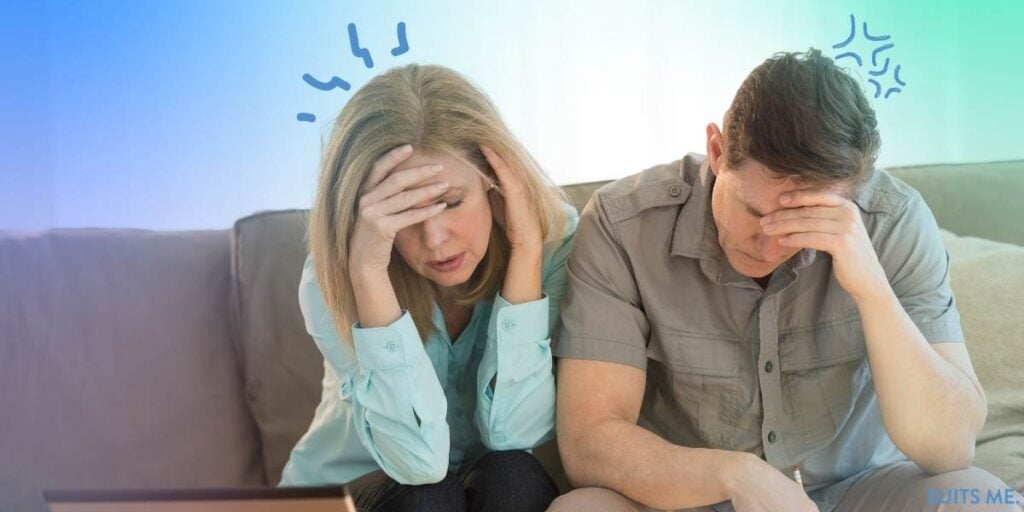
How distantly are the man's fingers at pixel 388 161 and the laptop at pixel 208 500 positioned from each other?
73cm

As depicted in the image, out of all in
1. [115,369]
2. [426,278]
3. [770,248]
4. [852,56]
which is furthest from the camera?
[852,56]

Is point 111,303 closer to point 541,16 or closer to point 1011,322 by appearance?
point 541,16

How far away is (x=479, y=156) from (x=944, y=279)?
2.39 feet

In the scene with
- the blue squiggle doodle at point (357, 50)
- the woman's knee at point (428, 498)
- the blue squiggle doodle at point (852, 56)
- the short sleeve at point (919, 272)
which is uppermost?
the blue squiggle doodle at point (357, 50)

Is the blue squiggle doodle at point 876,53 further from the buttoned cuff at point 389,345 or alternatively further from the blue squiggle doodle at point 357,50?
the buttoned cuff at point 389,345

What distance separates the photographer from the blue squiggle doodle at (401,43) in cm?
247

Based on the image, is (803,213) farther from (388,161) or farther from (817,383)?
(388,161)

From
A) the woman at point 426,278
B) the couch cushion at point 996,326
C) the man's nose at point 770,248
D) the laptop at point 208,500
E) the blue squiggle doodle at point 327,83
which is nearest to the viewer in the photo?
the laptop at point 208,500

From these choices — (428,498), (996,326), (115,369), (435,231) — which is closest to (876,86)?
(996,326)

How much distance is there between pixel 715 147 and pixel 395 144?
18.5 inches

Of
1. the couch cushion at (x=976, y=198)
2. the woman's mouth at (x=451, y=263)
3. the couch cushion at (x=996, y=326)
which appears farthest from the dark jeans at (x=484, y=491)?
the couch cushion at (x=976, y=198)

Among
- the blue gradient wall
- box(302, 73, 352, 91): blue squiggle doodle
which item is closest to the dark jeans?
the blue gradient wall

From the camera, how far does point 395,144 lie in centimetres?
159

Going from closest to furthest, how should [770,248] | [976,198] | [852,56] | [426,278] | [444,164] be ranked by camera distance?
[770,248], [444,164], [426,278], [976,198], [852,56]
